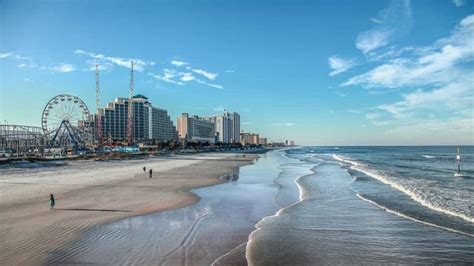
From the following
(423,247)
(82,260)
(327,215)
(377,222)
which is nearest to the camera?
(82,260)

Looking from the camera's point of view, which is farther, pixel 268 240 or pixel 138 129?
pixel 138 129

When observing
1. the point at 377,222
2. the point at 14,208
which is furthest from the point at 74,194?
the point at 377,222

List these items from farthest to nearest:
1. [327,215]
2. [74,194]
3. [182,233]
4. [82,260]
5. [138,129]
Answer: [138,129]
[74,194]
[327,215]
[182,233]
[82,260]

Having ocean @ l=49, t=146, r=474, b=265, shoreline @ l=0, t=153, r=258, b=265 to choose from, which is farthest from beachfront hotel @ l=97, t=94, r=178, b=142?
ocean @ l=49, t=146, r=474, b=265

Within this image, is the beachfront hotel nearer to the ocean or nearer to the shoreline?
the shoreline

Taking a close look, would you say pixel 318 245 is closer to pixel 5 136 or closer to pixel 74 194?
pixel 74 194

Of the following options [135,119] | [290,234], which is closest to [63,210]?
[290,234]

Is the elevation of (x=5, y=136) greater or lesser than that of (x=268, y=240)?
greater

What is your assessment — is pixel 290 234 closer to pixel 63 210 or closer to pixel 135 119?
pixel 63 210

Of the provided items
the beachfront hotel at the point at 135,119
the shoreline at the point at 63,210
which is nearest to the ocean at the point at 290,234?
the shoreline at the point at 63,210

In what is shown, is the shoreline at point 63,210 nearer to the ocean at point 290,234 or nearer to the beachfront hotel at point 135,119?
the ocean at point 290,234

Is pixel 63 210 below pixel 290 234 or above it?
above
